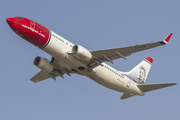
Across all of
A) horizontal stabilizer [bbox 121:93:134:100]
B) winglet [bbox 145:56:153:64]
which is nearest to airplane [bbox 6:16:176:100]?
horizontal stabilizer [bbox 121:93:134:100]

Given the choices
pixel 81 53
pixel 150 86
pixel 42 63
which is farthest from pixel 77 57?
pixel 150 86

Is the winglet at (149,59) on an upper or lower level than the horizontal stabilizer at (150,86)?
upper

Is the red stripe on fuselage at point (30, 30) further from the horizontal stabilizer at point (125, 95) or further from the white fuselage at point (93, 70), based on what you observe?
the horizontal stabilizer at point (125, 95)

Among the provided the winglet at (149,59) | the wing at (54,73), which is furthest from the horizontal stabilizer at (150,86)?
the wing at (54,73)

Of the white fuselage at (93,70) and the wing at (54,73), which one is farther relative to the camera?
the wing at (54,73)

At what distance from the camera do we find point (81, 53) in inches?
1244

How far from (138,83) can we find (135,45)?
1335 centimetres

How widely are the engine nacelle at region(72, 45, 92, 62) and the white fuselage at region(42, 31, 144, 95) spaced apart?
923mm

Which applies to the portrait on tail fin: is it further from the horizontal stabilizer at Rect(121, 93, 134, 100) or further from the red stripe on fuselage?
the red stripe on fuselage

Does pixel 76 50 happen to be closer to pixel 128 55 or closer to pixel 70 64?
pixel 70 64

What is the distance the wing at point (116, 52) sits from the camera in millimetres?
30956

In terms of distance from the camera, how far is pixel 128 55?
33.1m

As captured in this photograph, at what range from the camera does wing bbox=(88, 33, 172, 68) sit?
102 ft

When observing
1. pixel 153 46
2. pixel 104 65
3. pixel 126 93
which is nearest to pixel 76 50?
pixel 104 65
